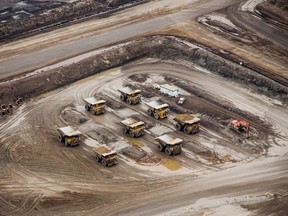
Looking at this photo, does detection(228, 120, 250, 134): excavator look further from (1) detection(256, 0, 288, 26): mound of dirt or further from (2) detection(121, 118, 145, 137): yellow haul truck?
(1) detection(256, 0, 288, 26): mound of dirt

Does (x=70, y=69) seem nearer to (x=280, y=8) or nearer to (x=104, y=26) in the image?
(x=104, y=26)

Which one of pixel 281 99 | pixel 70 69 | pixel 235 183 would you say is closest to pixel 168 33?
pixel 70 69

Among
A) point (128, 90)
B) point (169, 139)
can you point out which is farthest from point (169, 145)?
point (128, 90)

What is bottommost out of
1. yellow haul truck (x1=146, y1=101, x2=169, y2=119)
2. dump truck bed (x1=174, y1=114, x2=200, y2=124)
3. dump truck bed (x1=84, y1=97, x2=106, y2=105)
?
yellow haul truck (x1=146, y1=101, x2=169, y2=119)

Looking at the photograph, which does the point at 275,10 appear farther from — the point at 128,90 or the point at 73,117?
the point at 73,117

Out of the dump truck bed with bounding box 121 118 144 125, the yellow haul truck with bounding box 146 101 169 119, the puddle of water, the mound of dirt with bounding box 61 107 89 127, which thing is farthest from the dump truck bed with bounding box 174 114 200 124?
the mound of dirt with bounding box 61 107 89 127

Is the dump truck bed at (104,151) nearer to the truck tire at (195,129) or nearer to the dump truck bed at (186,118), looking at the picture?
the dump truck bed at (186,118)

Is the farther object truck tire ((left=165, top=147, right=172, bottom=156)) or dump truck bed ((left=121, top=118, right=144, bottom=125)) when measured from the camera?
dump truck bed ((left=121, top=118, right=144, bottom=125))
